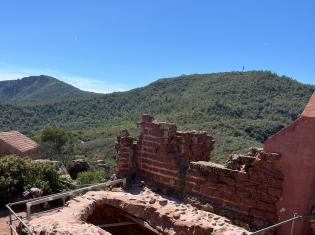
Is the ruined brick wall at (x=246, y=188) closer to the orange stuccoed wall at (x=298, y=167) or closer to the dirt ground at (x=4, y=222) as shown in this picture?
the orange stuccoed wall at (x=298, y=167)

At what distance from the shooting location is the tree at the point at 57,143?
4188cm

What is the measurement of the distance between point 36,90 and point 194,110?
97618 mm

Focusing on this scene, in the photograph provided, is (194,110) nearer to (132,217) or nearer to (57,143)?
(57,143)

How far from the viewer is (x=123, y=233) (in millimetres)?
11008

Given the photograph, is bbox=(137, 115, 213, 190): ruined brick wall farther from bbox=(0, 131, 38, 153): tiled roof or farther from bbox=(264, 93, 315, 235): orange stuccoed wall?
bbox=(0, 131, 38, 153): tiled roof

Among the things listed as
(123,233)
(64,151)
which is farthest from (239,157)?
(64,151)

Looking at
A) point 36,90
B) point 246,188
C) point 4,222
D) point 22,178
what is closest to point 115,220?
point 246,188

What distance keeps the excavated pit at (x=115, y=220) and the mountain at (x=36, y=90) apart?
11216 centimetres

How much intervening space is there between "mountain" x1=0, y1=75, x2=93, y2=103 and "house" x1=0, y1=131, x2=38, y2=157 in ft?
306

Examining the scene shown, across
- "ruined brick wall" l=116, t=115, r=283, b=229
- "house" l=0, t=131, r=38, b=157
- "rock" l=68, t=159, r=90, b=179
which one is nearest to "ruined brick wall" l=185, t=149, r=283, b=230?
"ruined brick wall" l=116, t=115, r=283, b=229

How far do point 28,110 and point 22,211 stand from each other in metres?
73.3

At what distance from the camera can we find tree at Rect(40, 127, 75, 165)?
137 feet

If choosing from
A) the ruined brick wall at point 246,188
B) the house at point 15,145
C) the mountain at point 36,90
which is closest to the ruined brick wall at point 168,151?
the ruined brick wall at point 246,188

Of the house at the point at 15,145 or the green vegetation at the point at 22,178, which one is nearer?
the green vegetation at the point at 22,178
